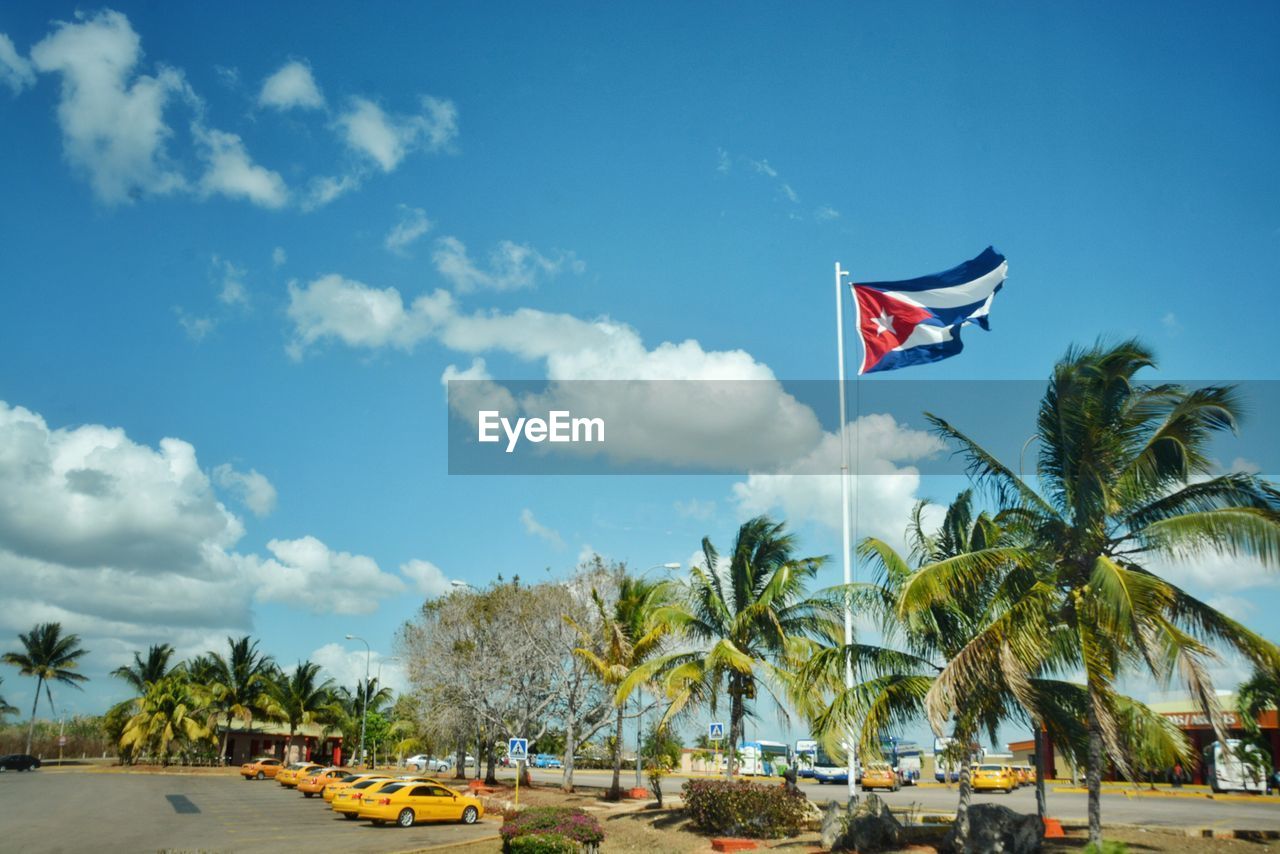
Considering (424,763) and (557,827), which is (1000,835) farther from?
(424,763)

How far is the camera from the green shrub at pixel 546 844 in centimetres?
1964

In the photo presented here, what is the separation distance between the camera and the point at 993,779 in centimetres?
4597

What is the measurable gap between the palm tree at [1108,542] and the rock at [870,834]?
15.3 ft

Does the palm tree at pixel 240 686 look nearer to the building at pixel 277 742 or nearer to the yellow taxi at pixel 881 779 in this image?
the building at pixel 277 742

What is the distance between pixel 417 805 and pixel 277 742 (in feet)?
211

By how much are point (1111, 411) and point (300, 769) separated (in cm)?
4574

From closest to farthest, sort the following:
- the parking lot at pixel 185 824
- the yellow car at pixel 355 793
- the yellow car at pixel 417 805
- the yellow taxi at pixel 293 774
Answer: the parking lot at pixel 185 824
the yellow car at pixel 417 805
the yellow car at pixel 355 793
the yellow taxi at pixel 293 774

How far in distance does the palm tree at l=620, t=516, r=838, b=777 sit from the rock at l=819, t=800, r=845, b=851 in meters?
4.12

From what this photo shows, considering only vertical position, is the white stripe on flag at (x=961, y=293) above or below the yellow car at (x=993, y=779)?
above

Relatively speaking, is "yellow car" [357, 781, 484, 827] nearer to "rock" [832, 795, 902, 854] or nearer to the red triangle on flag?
"rock" [832, 795, 902, 854]

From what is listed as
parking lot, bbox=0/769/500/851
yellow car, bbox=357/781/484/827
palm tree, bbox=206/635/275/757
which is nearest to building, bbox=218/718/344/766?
palm tree, bbox=206/635/275/757

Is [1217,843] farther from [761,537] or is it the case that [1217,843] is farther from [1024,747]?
[1024,747]

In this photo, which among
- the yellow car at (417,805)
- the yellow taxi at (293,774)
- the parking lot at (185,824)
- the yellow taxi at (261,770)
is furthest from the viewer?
the yellow taxi at (261,770)

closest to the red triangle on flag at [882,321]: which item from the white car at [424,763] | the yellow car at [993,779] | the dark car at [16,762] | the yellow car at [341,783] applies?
the yellow car at [341,783]
